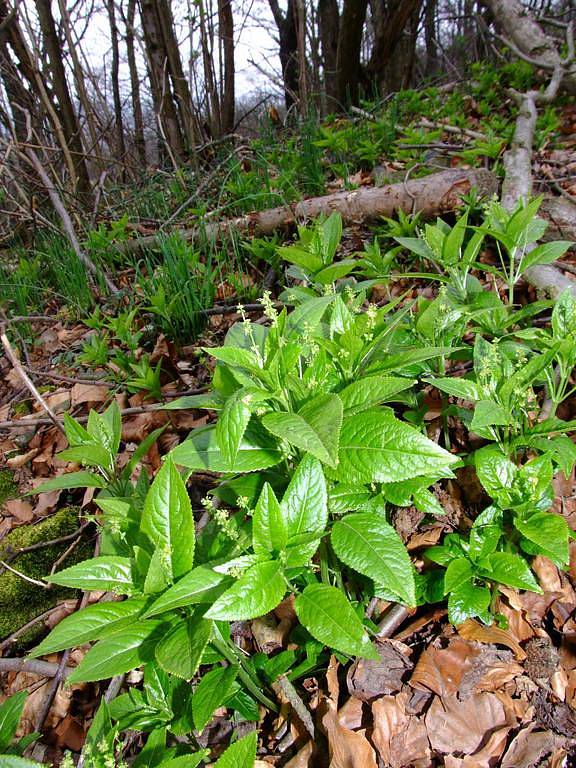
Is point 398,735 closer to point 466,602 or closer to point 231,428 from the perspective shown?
point 466,602

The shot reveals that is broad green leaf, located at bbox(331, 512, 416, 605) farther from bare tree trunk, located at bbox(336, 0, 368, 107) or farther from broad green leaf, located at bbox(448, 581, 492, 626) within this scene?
bare tree trunk, located at bbox(336, 0, 368, 107)

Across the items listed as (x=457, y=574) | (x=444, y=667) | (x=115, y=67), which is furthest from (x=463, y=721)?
(x=115, y=67)

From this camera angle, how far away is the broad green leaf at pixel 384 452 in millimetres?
947

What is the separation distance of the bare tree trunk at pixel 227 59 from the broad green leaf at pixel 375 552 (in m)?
7.59

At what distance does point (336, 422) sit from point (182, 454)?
1.36ft

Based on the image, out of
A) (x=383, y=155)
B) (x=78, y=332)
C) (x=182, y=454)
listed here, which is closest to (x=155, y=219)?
(x=78, y=332)

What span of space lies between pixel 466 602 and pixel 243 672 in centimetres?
60

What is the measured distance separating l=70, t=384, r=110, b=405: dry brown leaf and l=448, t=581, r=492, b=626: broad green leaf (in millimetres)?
2129

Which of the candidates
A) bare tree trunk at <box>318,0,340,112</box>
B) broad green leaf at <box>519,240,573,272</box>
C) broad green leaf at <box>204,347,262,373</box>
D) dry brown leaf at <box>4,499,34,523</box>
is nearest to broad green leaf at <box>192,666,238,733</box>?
broad green leaf at <box>204,347,262,373</box>

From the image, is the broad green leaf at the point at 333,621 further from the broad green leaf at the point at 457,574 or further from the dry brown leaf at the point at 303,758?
the dry brown leaf at the point at 303,758

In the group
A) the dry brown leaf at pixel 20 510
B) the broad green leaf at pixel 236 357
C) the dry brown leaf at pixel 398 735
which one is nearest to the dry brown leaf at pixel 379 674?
the dry brown leaf at pixel 398 735

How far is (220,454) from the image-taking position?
106 centimetres

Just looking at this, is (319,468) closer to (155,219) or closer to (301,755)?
(301,755)

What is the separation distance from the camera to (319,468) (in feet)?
3.36
